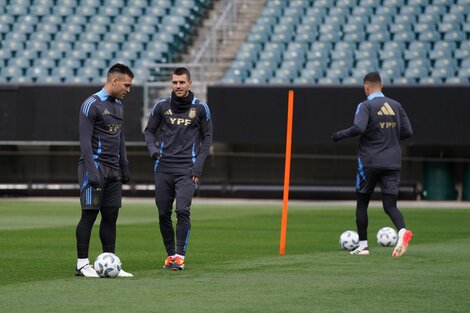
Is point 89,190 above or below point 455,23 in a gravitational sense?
below

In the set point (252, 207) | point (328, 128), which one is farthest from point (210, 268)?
point (328, 128)

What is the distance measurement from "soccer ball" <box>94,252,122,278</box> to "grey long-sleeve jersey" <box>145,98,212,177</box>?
1565mm

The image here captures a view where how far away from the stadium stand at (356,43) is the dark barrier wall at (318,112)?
1581 millimetres

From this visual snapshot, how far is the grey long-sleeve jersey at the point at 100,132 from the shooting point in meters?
12.0

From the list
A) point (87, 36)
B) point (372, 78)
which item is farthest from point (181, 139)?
point (87, 36)

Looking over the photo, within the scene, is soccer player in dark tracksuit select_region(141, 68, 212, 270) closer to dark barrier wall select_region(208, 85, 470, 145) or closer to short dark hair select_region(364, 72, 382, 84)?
short dark hair select_region(364, 72, 382, 84)

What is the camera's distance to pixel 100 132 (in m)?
12.2

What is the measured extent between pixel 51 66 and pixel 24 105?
3.11 meters

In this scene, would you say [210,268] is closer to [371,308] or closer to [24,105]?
Answer: [371,308]

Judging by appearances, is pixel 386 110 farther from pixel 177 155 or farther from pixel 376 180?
pixel 177 155

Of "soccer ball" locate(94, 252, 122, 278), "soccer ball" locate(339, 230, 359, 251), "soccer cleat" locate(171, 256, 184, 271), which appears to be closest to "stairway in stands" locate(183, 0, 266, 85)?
"soccer ball" locate(339, 230, 359, 251)

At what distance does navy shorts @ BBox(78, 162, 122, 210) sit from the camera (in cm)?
1203

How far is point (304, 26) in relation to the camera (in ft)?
109

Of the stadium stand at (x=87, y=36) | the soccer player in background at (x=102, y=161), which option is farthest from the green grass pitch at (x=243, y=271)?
the stadium stand at (x=87, y=36)
